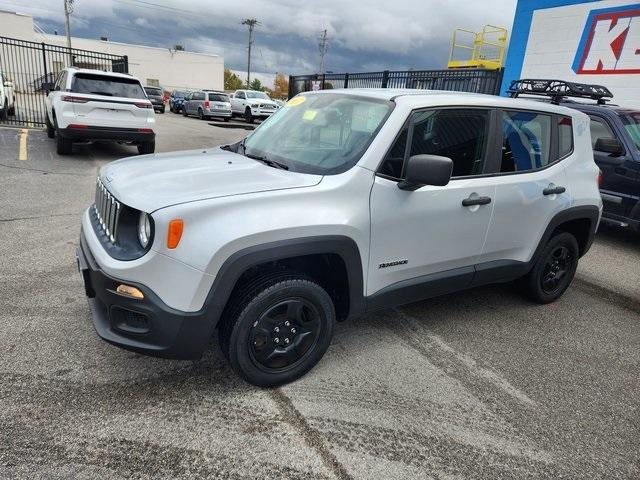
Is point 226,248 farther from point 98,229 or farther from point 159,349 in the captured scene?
point 98,229

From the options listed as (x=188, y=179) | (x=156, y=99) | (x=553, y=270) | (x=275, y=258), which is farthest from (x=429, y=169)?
(x=156, y=99)

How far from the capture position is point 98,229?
290 cm

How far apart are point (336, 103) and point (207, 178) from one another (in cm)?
126

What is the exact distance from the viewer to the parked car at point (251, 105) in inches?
1011

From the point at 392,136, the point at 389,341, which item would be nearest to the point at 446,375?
the point at 389,341

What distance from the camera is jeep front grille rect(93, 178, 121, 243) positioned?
264 cm

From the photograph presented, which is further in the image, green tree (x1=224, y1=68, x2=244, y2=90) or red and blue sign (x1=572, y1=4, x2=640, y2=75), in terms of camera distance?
green tree (x1=224, y1=68, x2=244, y2=90)

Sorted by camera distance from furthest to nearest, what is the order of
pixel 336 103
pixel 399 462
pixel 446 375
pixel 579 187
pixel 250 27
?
pixel 250 27 < pixel 579 187 < pixel 336 103 < pixel 446 375 < pixel 399 462

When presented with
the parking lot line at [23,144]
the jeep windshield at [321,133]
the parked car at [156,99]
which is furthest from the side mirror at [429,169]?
the parked car at [156,99]

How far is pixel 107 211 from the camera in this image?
282cm

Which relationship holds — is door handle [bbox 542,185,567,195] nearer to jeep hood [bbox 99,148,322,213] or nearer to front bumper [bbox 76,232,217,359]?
jeep hood [bbox 99,148,322,213]

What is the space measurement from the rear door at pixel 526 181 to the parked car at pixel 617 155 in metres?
2.82

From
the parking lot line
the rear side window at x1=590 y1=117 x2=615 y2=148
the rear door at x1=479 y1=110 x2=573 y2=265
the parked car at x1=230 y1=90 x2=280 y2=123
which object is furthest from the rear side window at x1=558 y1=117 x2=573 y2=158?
the parked car at x1=230 y1=90 x2=280 y2=123

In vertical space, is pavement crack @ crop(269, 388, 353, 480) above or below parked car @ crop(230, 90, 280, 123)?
below
